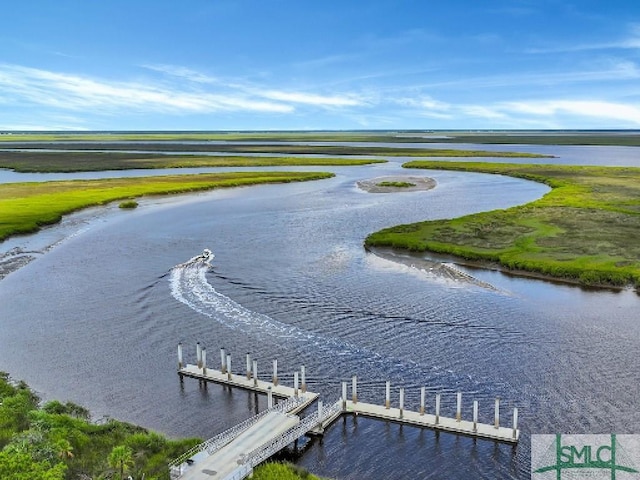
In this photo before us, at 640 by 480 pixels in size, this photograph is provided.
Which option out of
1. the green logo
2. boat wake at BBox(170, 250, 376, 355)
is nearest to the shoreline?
boat wake at BBox(170, 250, 376, 355)

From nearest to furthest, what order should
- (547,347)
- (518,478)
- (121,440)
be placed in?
(518,478) < (121,440) < (547,347)

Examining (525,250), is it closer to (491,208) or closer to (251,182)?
(491,208)

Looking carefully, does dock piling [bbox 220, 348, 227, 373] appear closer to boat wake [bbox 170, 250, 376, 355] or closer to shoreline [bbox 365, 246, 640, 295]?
boat wake [bbox 170, 250, 376, 355]

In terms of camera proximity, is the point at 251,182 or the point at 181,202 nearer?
the point at 181,202

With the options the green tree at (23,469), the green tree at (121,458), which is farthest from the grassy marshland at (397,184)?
the green tree at (23,469)

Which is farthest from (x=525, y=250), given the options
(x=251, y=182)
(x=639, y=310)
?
(x=251, y=182)

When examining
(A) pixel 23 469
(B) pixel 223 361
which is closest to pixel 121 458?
(A) pixel 23 469

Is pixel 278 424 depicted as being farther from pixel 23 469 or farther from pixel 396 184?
pixel 396 184
